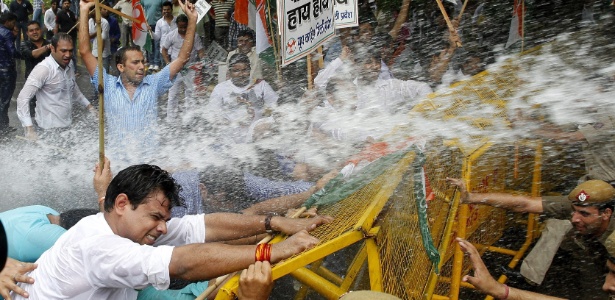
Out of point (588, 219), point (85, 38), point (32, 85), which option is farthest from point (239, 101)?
point (588, 219)

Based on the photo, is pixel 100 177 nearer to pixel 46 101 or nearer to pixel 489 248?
pixel 489 248

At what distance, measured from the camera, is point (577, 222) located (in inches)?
156

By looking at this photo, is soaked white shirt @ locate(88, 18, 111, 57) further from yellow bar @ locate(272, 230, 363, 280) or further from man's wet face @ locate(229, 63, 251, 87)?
yellow bar @ locate(272, 230, 363, 280)

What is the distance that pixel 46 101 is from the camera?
7137 mm

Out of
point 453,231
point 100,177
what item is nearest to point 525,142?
point 453,231

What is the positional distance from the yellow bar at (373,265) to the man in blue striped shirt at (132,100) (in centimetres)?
338

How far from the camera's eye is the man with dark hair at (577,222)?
3.88 m

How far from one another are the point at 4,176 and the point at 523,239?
4857mm

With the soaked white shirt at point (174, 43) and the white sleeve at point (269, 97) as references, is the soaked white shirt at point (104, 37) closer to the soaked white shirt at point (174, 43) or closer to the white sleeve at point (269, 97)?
the soaked white shirt at point (174, 43)

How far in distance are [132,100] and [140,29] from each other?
19.6ft

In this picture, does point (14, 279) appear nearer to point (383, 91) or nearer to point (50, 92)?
point (383, 91)

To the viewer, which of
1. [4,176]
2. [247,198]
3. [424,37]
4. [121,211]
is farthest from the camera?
[424,37]

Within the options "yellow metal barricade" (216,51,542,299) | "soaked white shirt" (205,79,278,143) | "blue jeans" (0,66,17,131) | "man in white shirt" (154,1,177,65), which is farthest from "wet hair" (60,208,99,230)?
"man in white shirt" (154,1,177,65)

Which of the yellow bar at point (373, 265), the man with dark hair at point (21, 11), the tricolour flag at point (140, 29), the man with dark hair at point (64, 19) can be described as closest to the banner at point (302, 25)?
the yellow bar at point (373, 265)
